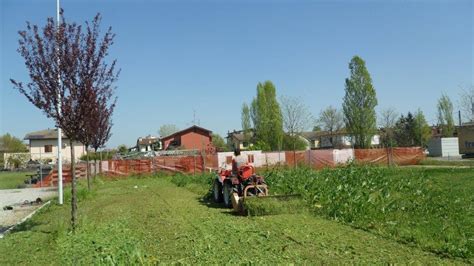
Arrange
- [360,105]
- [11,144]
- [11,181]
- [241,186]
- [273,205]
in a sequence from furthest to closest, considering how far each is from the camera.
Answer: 1. [11,144]
2. [360,105]
3. [11,181]
4. [241,186]
5. [273,205]

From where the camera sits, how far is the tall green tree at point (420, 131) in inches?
Result: 2805

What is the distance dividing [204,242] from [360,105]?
51789mm

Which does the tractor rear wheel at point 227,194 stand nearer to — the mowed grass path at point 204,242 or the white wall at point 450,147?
the mowed grass path at point 204,242

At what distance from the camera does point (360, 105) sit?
57156mm

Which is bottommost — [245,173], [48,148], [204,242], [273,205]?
[204,242]

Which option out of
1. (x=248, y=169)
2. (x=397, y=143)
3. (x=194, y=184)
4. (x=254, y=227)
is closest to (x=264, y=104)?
(x=397, y=143)

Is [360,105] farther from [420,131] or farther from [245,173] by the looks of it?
[245,173]

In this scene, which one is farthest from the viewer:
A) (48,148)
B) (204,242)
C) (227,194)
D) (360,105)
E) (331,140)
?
(331,140)

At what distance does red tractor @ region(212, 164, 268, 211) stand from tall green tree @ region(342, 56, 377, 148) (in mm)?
44730

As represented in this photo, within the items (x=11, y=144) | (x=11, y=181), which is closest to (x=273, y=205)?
(x=11, y=181)

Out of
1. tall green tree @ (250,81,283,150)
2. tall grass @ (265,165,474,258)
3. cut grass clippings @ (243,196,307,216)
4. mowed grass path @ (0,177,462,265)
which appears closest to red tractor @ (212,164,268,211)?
cut grass clippings @ (243,196,307,216)

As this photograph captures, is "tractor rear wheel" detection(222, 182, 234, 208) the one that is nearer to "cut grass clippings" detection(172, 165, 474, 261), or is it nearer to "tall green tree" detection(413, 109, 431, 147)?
"cut grass clippings" detection(172, 165, 474, 261)

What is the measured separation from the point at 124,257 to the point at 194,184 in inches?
671

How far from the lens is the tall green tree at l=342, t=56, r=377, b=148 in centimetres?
5672
